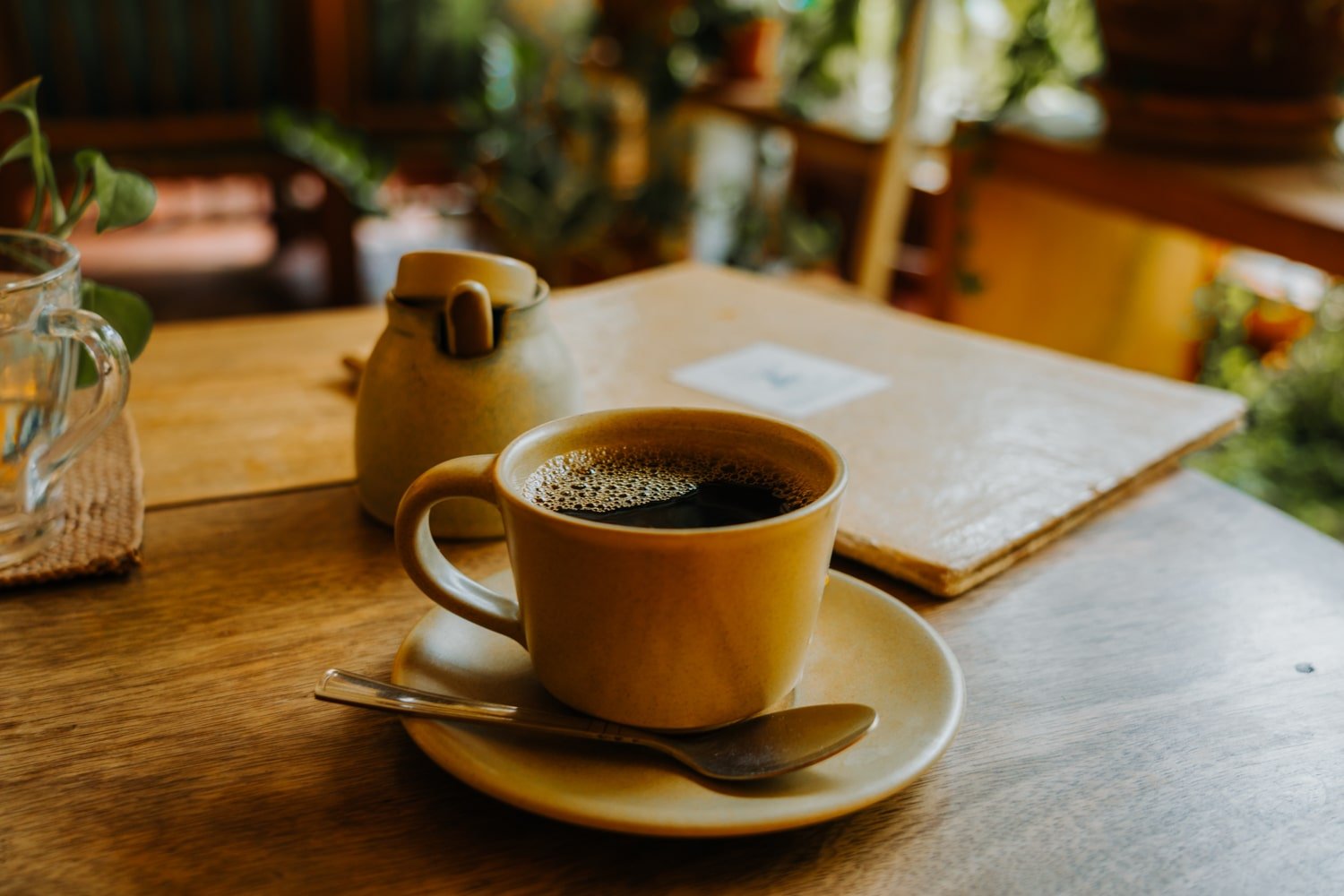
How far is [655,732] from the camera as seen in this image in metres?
0.47

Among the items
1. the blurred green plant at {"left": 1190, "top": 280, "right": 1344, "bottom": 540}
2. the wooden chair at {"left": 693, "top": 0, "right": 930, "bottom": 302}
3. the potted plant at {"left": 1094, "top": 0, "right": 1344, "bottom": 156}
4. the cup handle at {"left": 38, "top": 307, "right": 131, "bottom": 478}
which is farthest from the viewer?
the wooden chair at {"left": 693, "top": 0, "right": 930, "bottom": 302}

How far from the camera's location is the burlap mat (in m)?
0.62

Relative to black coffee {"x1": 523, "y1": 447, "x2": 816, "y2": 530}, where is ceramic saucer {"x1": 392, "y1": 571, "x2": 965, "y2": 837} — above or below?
below

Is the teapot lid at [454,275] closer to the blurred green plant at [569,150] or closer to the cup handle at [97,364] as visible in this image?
the cup handle at [97,364]

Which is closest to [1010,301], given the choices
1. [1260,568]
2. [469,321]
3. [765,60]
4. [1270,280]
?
[1270,280]

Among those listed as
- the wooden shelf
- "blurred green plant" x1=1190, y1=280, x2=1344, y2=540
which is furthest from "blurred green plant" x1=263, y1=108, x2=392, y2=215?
"blurred green plant" x1=1190, y1=280, x2=1344, y2=540

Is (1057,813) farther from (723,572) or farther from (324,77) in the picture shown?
(324,77)

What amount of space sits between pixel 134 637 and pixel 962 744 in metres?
0.42

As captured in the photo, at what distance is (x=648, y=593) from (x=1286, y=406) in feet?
6.48

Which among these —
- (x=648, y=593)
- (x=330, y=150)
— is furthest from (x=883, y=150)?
(x=648, y=593)

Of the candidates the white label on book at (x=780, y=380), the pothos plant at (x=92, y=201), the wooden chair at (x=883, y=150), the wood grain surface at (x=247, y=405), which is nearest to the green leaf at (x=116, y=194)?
the pothos plant at (x=92, y=201)

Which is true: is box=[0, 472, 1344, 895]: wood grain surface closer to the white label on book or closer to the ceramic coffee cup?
the ceramic coffee cup

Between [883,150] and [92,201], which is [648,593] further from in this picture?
[883,150]

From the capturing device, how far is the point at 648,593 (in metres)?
0.44
